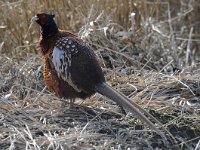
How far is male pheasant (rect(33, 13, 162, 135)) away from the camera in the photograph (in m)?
4.57

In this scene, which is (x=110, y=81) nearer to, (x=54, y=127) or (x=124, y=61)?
(x=124, y=61)

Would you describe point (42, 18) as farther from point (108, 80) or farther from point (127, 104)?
point (127, 104)

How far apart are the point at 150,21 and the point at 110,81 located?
1618 millimetres

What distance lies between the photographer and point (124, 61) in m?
5.89

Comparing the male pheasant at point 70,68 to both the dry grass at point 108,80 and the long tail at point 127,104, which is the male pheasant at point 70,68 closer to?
the long tail at point 127,104

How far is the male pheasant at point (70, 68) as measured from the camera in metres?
4.57

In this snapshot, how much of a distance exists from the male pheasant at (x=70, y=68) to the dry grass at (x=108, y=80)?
0.44ft

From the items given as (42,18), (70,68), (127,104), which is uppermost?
(42,18)

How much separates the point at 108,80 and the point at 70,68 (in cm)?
79

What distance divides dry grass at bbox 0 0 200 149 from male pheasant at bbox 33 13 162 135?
133 mm

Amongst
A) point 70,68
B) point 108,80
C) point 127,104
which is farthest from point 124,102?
point 108,80

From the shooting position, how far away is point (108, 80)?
5.33 meters

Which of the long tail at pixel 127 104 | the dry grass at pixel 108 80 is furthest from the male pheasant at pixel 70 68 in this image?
the dry grass at pixel 108 80

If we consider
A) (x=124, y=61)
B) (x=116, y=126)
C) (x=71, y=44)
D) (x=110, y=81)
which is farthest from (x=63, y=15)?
(x=116, y=126)
